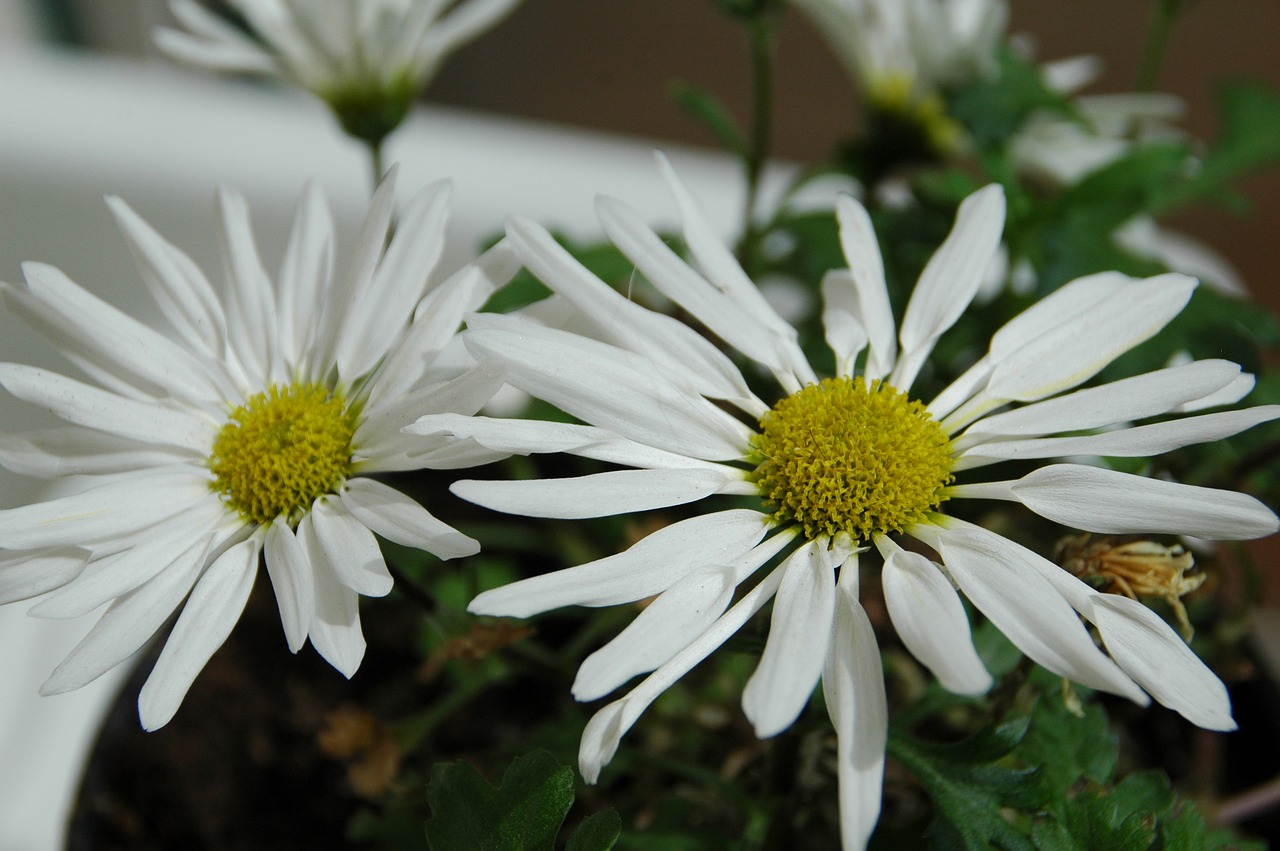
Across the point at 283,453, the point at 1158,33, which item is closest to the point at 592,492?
the point at 283,453

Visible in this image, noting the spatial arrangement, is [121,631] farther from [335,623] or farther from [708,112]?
[708,112]

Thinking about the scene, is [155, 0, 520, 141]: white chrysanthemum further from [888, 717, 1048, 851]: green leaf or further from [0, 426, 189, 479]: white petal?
[888, 717, 1048, 851]: green leaf

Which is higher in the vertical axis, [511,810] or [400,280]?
[400,280]

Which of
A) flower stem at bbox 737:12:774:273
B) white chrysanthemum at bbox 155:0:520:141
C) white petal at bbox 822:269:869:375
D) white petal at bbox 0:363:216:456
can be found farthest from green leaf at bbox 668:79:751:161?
white petal at bbox 0:363:216:456

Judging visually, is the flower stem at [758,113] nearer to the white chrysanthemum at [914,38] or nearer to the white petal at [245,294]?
the white chrysanthemum at [914,38]

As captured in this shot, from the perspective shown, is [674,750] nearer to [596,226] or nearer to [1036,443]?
[1036,443]

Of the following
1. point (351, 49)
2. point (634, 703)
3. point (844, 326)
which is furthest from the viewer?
point (351, 49)

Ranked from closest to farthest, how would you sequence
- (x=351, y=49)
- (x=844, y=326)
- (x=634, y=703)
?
1. (x=634, y=703)
2. (x=844, y=326)
3. (x=351, y=49)
